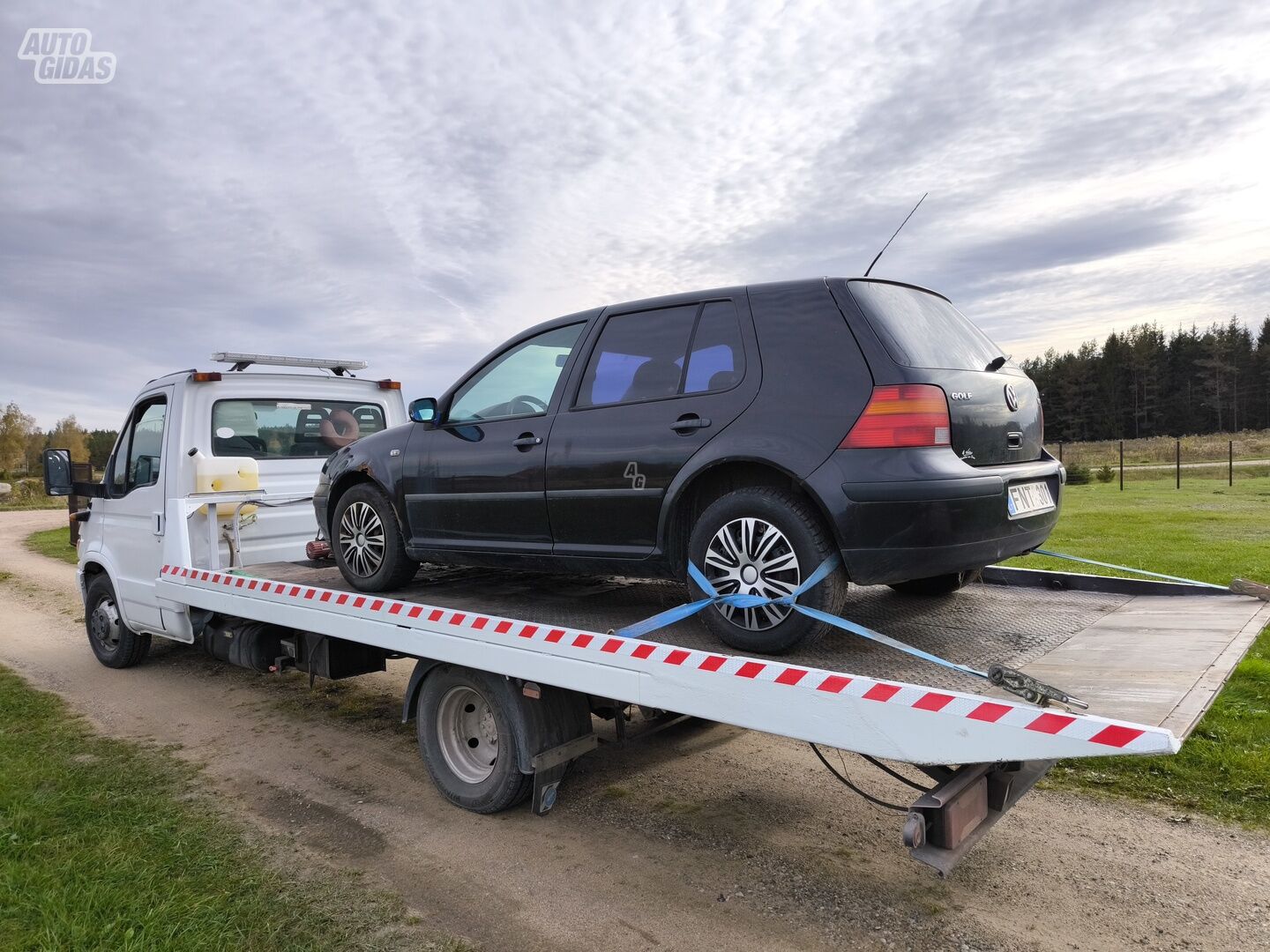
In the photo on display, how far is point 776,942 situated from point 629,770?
1.79 metres

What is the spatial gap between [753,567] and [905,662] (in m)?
0.63

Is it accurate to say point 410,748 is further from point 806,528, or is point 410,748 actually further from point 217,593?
point 806,528

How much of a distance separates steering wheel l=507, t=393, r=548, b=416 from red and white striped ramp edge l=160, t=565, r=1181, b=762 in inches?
41.4

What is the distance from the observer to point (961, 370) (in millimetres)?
3371

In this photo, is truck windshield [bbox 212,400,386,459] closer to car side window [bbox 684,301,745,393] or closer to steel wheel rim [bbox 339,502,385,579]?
steel wheel rim [bbox 339,502,385,579]

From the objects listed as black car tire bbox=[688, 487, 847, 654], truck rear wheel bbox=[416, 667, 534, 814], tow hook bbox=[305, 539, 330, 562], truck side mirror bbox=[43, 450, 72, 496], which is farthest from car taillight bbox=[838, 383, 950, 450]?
truck side mirror bbox=[43, 450, 72, 496]

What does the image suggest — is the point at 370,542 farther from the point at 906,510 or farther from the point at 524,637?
the point at 906,510

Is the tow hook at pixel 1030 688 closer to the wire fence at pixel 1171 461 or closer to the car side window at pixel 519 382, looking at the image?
the car side window at pixel 519 382

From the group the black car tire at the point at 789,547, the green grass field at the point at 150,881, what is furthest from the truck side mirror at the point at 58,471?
the black car tire at the point at 789,547

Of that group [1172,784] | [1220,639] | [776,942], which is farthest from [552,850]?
[1172,784]

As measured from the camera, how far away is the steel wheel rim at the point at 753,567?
3188mm

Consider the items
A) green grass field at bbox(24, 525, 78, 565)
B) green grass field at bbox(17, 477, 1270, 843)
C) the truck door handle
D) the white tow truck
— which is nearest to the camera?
the white tow truck

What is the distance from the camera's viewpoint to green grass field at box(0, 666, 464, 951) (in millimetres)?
3156

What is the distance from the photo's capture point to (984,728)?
96.2 inches
